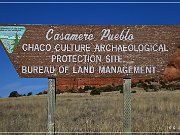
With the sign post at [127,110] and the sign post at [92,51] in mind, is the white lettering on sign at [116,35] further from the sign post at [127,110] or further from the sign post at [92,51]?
the sign post at [127,110]

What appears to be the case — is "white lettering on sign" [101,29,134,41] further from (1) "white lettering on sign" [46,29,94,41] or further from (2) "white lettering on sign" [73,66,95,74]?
(2) "white lettering on sign" [73,66,95,74]

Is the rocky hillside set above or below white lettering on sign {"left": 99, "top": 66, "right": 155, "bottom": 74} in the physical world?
above

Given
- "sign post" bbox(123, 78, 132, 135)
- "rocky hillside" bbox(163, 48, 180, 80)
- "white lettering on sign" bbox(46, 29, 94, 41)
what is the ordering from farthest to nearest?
"rocky hillside" bbox(163, 48, 180, 80), "white lettering on sign" bbox(46, 29, 94, 41), "sign post" bbox(123, 78, 132, 135)

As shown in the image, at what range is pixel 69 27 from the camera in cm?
716

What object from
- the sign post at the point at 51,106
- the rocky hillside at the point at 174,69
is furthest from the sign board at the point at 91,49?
the rocky hillside at the point at 174,69

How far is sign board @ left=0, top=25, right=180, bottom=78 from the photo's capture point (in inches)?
277

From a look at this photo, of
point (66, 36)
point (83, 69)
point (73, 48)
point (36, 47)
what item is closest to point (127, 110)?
point (83, 69)

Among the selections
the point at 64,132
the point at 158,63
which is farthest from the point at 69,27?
the point at 64,132

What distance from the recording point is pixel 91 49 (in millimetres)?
7027

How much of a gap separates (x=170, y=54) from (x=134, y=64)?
0.65 metres

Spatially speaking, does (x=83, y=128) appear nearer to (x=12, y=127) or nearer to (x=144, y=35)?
(x=12, y=127)

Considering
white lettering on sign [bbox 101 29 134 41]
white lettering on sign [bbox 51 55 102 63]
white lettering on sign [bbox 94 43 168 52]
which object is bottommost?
white lettering on sign [bbox 51 55 102 63]

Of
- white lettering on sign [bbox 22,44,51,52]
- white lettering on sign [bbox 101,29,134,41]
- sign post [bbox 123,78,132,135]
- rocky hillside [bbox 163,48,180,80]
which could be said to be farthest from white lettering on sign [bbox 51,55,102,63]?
rocky hillside [bbox 163,48,180,80]

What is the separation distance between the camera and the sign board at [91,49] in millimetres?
7023
